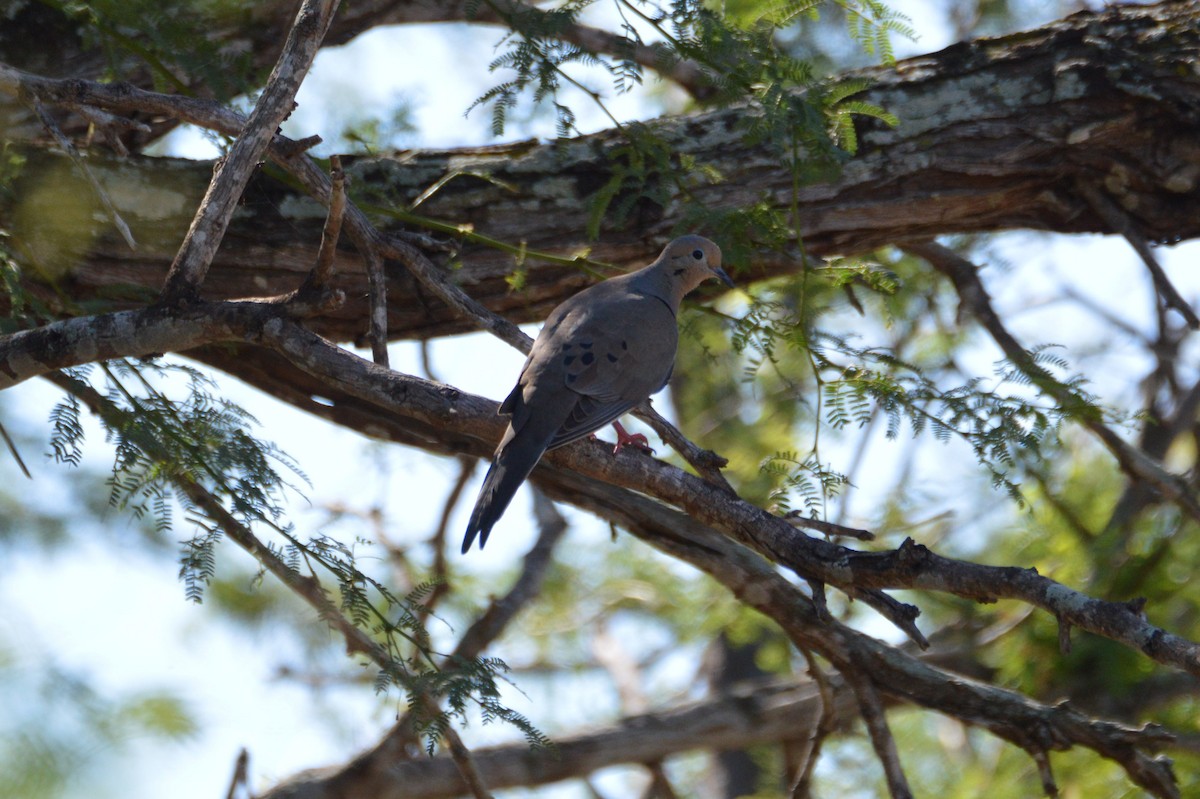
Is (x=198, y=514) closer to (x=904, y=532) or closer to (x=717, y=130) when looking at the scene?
(x=717, y=130)

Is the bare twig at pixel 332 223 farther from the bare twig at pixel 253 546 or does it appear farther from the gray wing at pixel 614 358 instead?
the gray wing at pixel 614 358

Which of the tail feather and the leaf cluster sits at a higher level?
the leaf cluster

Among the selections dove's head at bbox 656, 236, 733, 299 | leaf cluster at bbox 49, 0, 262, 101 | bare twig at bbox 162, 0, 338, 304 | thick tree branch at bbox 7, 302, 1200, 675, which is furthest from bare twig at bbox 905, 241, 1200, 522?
leaf cluster at bbox 49, 0, 262, 101

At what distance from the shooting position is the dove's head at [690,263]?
4109 mm

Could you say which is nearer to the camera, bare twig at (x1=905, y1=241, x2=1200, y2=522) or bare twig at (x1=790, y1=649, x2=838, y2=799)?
bare twig at (x1=905, y1=241, x2=1200, y2=522)

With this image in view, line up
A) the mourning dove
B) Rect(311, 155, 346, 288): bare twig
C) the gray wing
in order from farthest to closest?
the gray wing
the mourning dove
Rect(311, 155, 346, 288): bare twig

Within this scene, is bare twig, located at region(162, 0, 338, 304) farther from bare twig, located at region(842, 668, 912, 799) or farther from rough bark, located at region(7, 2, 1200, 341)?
bare twig, located at region(842, 668, 912, 799)

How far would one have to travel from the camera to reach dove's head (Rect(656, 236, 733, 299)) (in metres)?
4.11

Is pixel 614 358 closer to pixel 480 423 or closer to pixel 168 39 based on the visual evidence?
pixel 480 423

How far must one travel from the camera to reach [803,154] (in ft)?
12.7

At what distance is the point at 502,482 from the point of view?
3.12m

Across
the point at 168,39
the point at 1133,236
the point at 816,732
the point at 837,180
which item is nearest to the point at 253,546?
the point at 168,39

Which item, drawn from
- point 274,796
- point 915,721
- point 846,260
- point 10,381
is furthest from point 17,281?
point 915,721

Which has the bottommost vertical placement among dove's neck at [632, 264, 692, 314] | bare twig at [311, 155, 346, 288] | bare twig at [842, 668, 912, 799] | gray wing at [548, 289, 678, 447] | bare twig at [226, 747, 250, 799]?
bare twig at [226, 747, 250, 799]
